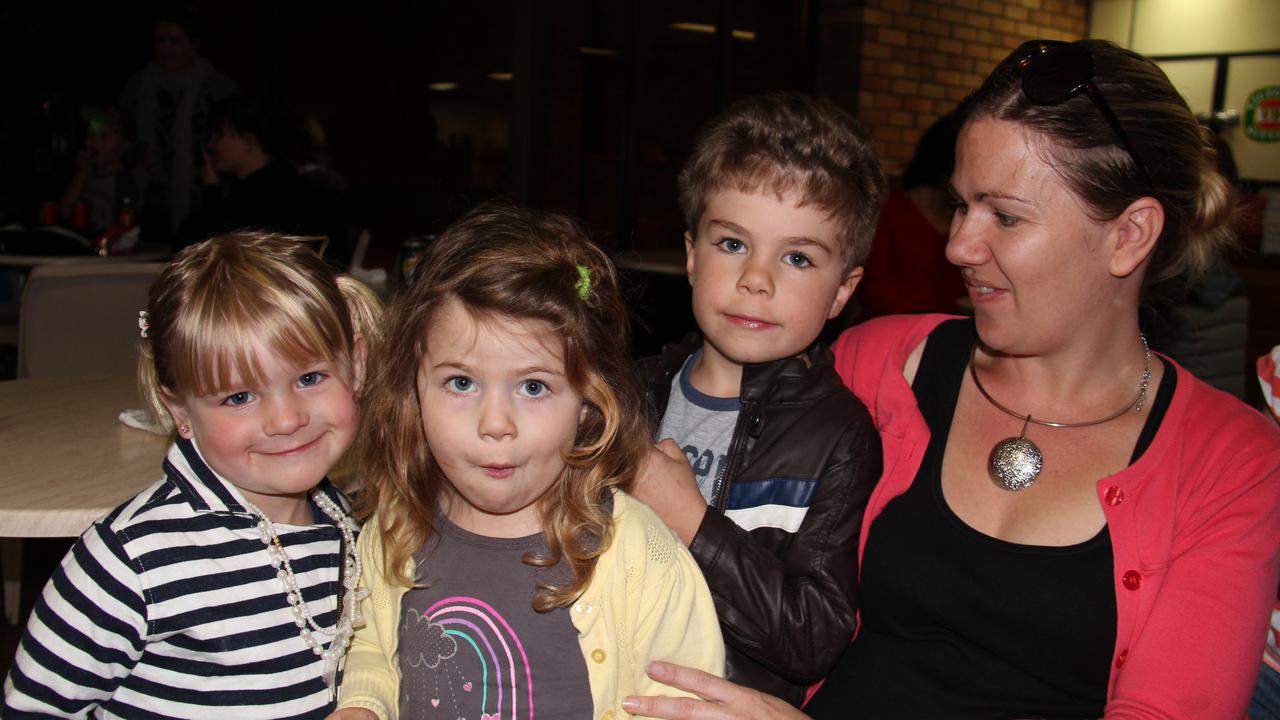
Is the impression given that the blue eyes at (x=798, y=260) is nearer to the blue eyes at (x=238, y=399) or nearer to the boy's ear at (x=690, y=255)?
the boy's ear at (x=690, y=255)

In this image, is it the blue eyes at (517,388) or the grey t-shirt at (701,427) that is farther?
the grey t-shirt at (701,427)

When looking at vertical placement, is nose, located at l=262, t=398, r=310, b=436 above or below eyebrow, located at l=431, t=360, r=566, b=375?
below

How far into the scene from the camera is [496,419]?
1272 mm

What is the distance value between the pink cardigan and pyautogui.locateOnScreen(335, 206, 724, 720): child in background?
1.97ft

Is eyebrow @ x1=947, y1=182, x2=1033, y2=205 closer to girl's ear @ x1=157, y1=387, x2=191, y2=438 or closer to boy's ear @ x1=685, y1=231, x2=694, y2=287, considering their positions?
boy's ear @ x1=685, y1=231, x2=694, y2=287

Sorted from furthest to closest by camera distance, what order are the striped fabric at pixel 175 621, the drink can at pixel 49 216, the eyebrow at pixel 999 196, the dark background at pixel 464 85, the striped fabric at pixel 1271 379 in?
the dark background at pixel 464 85 < the drink can at pixel 49 216 < the striped fabric at pixel 1271 379 < the eyebrow at pixel 999 196 < the striped fabric at pixel 175 621

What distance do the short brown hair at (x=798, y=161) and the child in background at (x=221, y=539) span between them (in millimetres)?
655

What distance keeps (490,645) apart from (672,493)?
1.10 feet

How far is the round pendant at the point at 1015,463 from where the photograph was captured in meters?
1.54

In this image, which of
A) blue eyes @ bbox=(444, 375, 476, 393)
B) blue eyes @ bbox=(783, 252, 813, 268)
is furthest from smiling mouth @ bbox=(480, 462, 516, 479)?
blue eyes @ bbox=(783, 252, 813, 268)

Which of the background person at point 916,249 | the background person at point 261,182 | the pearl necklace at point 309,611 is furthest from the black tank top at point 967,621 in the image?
the background person at point 261,182

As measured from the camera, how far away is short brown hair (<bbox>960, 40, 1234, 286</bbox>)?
4.76 feet

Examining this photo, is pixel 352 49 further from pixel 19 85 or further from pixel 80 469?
pixel 80 469

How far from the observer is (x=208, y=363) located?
4.44 feet
